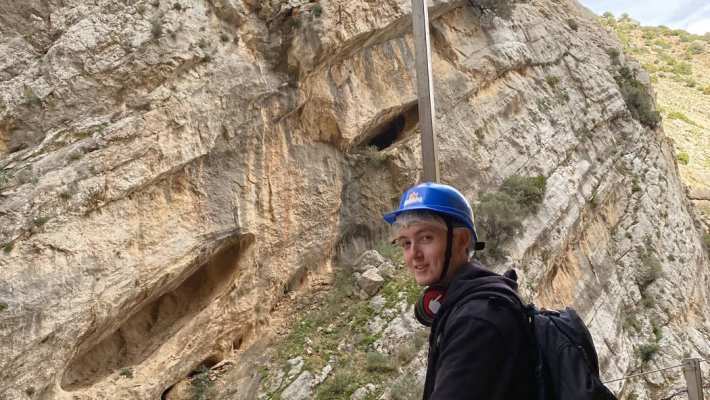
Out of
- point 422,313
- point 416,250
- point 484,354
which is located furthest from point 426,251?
point 484,354

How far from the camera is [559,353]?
5.14ft

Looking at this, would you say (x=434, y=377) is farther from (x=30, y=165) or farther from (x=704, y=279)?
(x=704, y=279)

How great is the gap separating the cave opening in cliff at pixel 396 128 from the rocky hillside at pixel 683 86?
11946mm

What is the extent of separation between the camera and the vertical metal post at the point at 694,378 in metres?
4.96

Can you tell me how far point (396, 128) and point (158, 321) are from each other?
621 centimetres

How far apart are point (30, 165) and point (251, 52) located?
4.03m

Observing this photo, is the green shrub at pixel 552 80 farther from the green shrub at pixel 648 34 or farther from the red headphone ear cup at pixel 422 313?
the green shrub at pixel 648 34

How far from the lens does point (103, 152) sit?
7672 millimetres

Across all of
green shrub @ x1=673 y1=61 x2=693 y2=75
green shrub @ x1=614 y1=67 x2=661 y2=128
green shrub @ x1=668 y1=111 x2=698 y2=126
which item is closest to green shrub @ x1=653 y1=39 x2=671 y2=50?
green shrub @ x1=673 y1=61 x2=693 y2=75

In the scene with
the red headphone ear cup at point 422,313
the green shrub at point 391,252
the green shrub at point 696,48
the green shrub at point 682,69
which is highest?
the green shrub at point 696,48

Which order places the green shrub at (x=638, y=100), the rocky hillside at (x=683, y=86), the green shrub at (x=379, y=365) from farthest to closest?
the rocky hillside at (x=683, y=86) → the green shrub at (x=638, y=100) → the green shrub at (x=379, y=365)

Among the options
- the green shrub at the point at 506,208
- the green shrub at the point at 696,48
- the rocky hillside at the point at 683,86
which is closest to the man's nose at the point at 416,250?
the green shrub at the point at 506,208

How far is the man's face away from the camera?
1.93 m

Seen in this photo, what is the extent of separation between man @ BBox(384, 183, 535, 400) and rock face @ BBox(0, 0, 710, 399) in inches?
240
